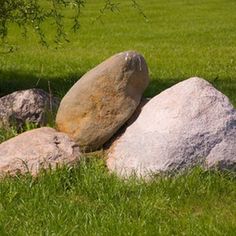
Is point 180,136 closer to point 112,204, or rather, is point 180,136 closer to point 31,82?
point 112,204

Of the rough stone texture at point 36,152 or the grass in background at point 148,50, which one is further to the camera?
the grass in background at point 148,50

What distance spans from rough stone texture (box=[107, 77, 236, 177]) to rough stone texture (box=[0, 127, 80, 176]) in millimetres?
416

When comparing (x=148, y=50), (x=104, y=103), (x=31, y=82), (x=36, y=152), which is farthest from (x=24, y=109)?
(x=148, y=50)

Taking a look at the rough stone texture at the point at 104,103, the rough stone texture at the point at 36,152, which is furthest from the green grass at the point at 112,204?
the rough stone texture at the point at 104,103

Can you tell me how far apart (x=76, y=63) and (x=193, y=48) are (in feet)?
12.2

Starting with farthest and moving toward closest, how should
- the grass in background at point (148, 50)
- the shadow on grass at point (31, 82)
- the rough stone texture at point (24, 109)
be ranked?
1. the grass in background at point (148, 50)
2. the shadow on grass at point (31, 82)
3. the rough stone texture at point (24, 109)

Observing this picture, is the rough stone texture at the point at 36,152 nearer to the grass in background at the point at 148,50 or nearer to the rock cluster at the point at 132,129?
the rock cluster at the point at 132,129

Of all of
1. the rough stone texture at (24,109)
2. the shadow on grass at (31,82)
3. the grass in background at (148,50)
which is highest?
the rough stone texture at (24,109)

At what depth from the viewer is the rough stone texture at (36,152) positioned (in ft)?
19.2

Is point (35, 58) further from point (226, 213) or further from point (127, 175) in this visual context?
point (226, 213)

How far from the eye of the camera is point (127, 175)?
5875 mm

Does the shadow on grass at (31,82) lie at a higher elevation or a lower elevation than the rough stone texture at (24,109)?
lower

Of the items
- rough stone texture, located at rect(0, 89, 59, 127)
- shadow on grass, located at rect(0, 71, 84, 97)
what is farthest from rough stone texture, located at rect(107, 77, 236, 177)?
shadow on grass, located at rect(0, 71, 84, 97)

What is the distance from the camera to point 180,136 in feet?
19.4
